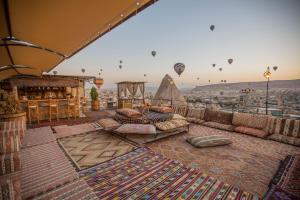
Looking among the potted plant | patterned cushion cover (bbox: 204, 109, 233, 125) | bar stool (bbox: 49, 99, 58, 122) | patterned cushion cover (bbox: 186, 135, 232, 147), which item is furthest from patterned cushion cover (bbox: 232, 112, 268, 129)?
the potted plant

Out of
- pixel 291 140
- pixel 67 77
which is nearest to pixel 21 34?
pixel 291 140

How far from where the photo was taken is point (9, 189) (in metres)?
1.54

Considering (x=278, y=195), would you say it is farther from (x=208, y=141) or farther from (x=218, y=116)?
(x=218, y=116)

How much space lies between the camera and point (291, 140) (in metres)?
4.71

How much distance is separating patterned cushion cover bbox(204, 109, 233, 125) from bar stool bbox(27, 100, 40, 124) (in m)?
9.68

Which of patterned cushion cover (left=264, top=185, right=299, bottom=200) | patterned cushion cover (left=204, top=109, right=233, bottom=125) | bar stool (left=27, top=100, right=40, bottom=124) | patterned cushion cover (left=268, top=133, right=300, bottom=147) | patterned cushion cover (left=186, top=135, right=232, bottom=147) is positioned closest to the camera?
patterned cushion cover (left=264, top=185, right=299, bottom=200)

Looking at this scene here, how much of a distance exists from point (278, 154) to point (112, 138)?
528 centimetres

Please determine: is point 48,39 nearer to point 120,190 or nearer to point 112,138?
point 120,190

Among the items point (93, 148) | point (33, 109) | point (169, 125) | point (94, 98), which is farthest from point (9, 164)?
point (94, 98)

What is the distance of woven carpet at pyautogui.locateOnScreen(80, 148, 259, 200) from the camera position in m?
2.38

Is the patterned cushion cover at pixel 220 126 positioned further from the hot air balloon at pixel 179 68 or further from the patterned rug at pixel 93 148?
the hot air balloon at pixel 179 68

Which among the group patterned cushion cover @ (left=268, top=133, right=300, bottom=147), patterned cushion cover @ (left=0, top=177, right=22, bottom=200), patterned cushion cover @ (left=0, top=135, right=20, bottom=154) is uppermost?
patterned cushion cover @ (left=0, top=135, right=20, bottom=154)

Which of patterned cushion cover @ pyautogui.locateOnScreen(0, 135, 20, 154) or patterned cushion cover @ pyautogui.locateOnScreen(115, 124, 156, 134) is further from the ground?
patterned cushion cover @ pyautogui.locateOnScreen(0, 135, 20, 154)

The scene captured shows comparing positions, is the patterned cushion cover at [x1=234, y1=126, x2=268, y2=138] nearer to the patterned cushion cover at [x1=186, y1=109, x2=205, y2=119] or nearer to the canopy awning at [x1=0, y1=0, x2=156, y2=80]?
the patterned cushion cover at [x1=186, y1=109, x2=205, y2=119]
